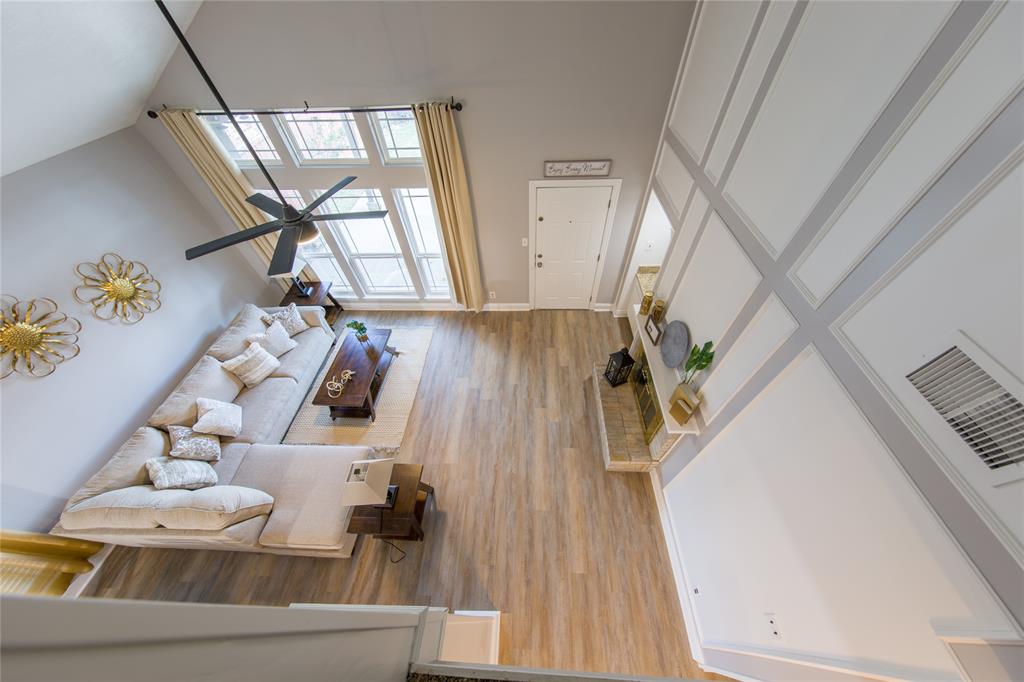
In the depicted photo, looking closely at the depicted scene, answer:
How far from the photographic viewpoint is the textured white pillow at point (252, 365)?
3.49 metres

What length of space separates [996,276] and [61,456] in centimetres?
503

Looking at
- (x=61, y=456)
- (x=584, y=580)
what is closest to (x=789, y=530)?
(x=584, y=580)

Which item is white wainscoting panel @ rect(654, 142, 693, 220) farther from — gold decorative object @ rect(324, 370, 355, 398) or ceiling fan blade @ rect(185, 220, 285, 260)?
gold decorative object @ rect(324, 370, 355, 398)

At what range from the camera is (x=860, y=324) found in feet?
4.23

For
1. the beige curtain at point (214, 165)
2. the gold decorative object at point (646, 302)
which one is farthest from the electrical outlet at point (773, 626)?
the beige curtain at point (214, 165)

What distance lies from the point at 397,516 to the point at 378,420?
137 centimetres

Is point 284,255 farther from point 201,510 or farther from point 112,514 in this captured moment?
point 112,514

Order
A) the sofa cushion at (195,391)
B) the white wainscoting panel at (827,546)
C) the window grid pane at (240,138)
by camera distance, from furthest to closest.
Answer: the window grid pane at (240,138) < the sofa cushion at (195,391) < the white wainscoting panel at (827,546)

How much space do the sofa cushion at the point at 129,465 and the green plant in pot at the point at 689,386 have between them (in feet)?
13.2

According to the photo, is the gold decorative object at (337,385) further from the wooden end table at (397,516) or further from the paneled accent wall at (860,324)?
the paneled accent wall at (860,324)

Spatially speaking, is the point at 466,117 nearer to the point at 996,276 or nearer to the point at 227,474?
the point at 996,276

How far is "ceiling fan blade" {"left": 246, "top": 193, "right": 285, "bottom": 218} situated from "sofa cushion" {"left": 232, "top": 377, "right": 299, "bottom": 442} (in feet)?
6.49

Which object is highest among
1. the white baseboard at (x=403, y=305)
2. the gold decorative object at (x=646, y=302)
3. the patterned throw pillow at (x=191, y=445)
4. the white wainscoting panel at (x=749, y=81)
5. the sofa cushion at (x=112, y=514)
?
the white baseboard at (x=403, y=305)

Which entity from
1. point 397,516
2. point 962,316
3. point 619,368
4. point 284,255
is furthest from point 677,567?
point 284,255
